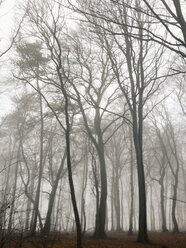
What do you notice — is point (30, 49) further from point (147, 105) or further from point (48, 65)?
point (147, 105)

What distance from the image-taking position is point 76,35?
939 centimetres

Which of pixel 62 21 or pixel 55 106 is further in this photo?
pixel 55 106

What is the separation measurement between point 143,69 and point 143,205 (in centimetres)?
555

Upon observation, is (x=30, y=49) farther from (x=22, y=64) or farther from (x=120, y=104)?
(x=120, y=104)

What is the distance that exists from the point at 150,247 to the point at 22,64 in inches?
302

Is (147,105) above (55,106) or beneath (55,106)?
above

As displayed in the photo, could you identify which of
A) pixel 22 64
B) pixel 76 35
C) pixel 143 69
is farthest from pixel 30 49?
pixel 143 69

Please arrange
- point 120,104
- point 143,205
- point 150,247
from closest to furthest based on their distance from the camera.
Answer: point 150,247 → point 143,205 → point 120,104

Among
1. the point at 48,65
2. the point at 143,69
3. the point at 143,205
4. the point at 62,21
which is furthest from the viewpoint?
the point at 48,65

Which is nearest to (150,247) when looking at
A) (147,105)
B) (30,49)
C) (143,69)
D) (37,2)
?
(143,69)

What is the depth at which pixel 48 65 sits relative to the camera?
966 cm

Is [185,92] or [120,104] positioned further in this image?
[120,104]

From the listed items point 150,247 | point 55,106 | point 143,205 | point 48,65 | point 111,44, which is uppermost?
point 111,44

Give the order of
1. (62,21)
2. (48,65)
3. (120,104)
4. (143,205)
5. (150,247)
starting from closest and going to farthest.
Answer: (150,247)
(62,21)
(143,205)
(48,65)
(120,104)
